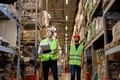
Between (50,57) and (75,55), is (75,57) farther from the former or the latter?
(50,57)

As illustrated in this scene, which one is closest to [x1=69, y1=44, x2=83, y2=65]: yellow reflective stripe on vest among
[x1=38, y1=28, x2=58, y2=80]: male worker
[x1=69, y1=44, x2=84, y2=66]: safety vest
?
[x1=69, y1=44, x2=84, y2=66]: safety vest

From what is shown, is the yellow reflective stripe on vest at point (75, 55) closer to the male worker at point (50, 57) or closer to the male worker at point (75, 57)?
the male worker at point (75, 57)

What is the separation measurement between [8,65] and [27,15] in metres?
3.16

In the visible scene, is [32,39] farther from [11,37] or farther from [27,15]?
[11,37]

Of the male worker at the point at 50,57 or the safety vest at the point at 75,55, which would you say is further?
the safety vest at the point at 75,55

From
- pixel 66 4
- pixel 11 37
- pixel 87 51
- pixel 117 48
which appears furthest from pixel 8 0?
pixel 66 4

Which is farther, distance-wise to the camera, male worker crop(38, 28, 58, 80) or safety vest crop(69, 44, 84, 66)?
safety vest crop(69, 44, 84, 66)

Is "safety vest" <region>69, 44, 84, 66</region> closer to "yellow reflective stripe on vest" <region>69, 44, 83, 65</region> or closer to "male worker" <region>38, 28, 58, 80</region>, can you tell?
"yellow reflective stripe on vest" <region>69, 44, 83, 65</region>

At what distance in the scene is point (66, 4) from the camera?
2111cm

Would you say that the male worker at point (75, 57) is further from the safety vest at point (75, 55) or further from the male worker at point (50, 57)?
the male worker at point (50, 57)

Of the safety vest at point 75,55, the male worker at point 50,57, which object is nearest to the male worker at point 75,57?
the safety vest at point 75,55

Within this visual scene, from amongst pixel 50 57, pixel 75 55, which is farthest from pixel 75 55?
pixel 50 57

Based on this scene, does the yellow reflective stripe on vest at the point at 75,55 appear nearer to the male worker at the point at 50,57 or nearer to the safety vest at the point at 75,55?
the safety vest at the point at 75,55

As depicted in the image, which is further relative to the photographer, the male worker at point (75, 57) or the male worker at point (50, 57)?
the male worker at point (75, 57)
